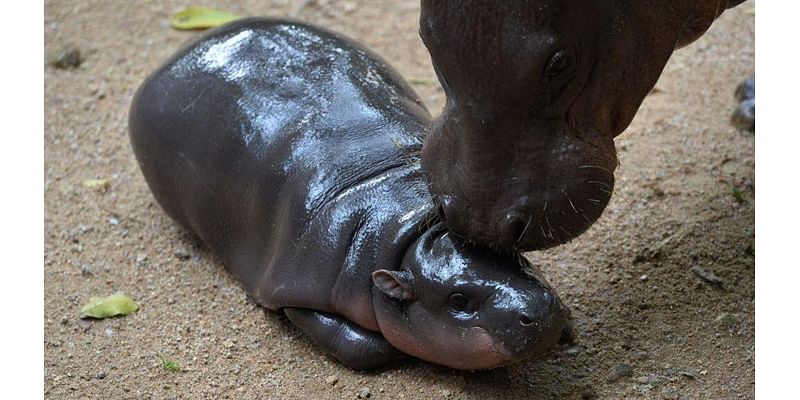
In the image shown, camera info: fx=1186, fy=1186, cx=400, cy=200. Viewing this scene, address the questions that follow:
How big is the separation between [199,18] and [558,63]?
4001mm

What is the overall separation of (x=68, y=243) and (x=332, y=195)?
1.48m

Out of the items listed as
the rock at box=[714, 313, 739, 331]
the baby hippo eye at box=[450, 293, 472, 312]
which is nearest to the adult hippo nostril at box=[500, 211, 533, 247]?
the baby hippo eye at box=[450, 293, 472, 312]

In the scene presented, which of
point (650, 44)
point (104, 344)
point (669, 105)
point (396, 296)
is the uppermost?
point (650, 44)

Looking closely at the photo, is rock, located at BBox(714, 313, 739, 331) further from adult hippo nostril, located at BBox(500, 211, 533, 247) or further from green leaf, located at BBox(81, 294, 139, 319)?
green leaf, located at BBox(81, 294, 139, 319)

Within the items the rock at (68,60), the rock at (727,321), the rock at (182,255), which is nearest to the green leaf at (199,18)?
the rock at (68,60)

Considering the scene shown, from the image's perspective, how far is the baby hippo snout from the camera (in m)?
3.91

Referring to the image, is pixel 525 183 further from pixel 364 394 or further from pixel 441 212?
pixel 364 394

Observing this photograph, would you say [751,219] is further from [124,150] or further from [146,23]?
[146,23]

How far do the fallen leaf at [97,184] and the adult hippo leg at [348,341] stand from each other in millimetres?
1728

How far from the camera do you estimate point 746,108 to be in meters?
5.96

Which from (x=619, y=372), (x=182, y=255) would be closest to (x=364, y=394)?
(x=619, y=372)

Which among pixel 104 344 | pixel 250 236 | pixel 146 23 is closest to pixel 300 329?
pixel 250 236

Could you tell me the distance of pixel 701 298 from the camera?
477 cm

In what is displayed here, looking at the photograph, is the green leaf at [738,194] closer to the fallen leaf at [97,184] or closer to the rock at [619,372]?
the rock at [619,372]
